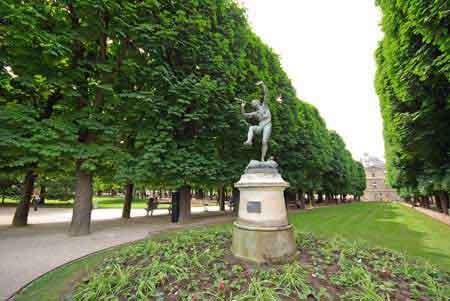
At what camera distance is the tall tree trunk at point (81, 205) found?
1056 centimetres

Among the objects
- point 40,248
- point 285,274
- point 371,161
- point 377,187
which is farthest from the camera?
point 371,161

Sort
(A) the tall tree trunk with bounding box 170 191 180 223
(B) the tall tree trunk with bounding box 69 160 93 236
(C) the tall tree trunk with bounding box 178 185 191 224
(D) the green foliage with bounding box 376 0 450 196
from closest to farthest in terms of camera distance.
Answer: (D) the green foliage with bounding box 376 0 450 196
(B) the tall tree trunk with bounding box 69 160 93 236
(C) the tall tree trunk with bounding box 178 185 191 224
(A) the tall tree trunk with bounding box 170 191 180 223

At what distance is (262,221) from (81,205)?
29.2 ft

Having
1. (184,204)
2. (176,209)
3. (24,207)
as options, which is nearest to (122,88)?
(184,204)

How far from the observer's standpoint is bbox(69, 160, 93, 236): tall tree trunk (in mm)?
10562

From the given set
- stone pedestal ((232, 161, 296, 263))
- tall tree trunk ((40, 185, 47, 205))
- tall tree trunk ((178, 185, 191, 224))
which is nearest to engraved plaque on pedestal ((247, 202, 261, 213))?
stone pedestal ((232, 161, 296, 263))

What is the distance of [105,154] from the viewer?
10.4 m

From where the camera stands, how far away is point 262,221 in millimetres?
6281

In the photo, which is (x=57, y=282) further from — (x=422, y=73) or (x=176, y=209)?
(x=422, y=73)

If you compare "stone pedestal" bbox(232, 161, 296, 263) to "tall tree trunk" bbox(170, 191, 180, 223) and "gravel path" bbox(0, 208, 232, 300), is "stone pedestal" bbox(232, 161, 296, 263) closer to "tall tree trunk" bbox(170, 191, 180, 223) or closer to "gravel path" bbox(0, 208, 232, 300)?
"gravel path" bbox(0, 208, 232, 300)

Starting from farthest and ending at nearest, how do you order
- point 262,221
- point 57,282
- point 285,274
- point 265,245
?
1. point 262,221
2. point 265,245
3. point 57,282
4. point 285,274

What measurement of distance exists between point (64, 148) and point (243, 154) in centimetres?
1065

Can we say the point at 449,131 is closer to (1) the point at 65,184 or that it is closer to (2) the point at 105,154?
(2) the point at 105,154

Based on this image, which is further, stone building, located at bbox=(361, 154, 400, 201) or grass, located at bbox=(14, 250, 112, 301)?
stone building, located at bbox=(361, 154, 400, 201)
